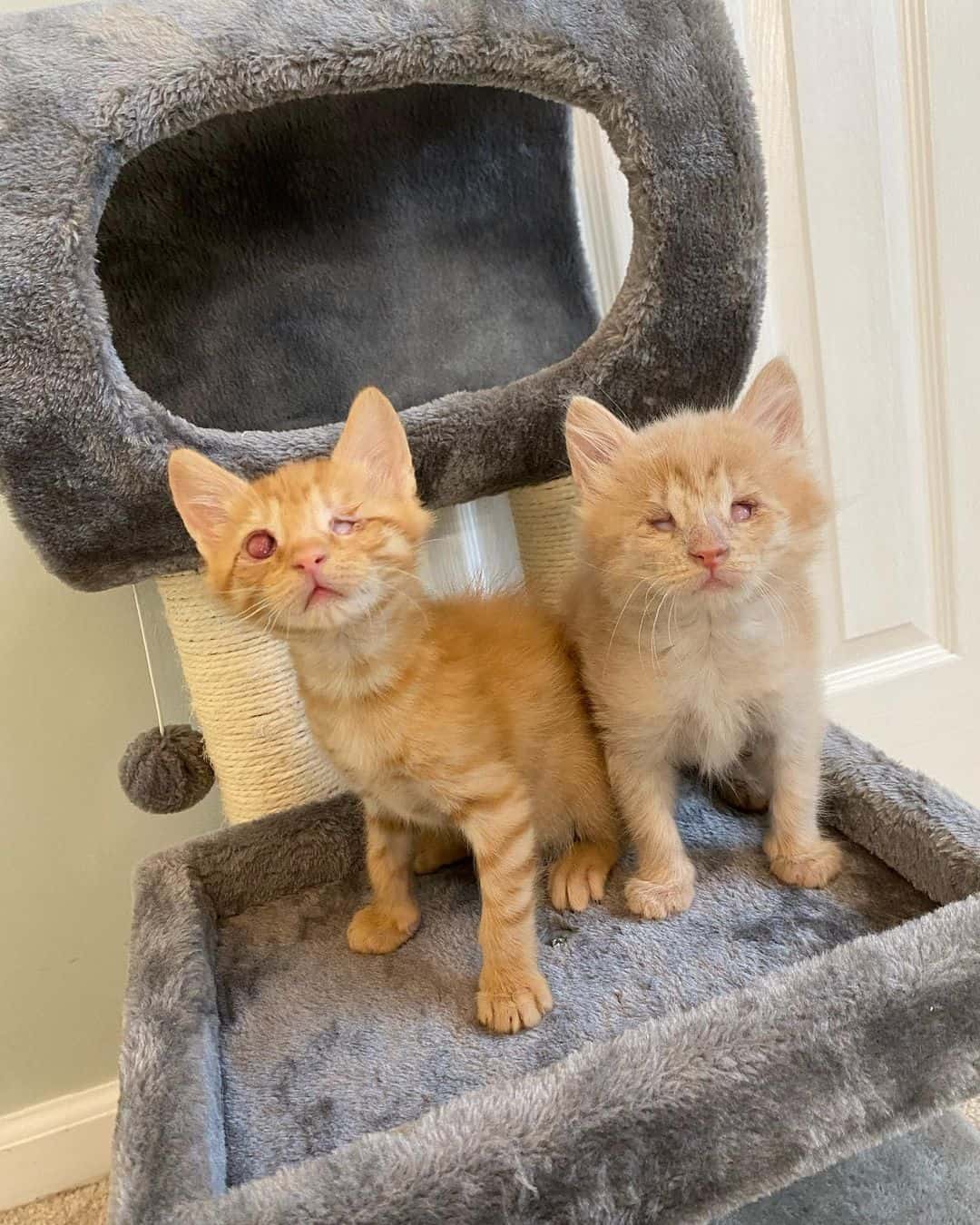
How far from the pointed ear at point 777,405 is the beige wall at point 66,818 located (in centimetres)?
83

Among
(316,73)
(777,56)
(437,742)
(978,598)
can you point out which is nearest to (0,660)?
(437,742)

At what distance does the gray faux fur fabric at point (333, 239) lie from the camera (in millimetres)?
774

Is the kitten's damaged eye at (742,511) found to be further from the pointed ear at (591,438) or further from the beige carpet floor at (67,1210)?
the beige carpet floor at (67,1210)

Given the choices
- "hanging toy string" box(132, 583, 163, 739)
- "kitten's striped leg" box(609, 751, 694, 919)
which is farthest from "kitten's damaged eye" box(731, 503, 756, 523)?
"hanging toy string" box(132, 583, 163, 739)

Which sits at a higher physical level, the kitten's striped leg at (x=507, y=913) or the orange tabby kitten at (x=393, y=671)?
the orange tabby kitten at (x=393, y=671)

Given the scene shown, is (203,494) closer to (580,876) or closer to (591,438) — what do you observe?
(591,438)

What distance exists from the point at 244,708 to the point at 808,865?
2.10 feet

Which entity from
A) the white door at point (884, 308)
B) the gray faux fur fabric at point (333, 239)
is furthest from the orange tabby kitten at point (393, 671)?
the white door at point (884, 308)

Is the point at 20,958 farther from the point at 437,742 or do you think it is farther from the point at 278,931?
the point at 437,742

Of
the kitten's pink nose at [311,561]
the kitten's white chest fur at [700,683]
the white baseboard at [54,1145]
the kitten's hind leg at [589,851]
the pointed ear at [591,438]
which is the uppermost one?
the pointed ear at [591,438]

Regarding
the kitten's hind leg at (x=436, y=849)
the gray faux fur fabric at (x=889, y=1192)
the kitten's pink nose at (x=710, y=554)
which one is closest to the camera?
the kitten's pink nose at (x=710, y=554)

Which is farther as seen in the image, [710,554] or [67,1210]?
[67,1210]

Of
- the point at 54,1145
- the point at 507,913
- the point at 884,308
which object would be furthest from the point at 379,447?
the point at 54,1145

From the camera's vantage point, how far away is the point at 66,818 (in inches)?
50.8
